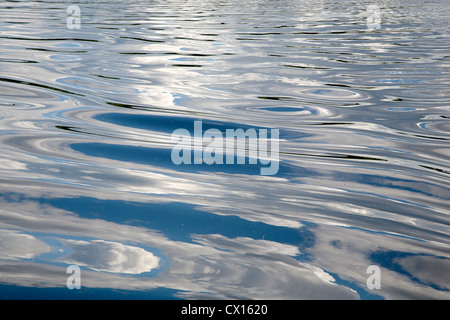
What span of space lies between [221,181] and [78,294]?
3.67 ft

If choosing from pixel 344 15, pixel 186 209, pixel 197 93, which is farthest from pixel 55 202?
pixel 344 15

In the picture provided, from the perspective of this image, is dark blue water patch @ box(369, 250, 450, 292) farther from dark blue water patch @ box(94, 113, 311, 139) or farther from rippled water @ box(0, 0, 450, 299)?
dark blue water patch @ box(94, 113, 311, 139)

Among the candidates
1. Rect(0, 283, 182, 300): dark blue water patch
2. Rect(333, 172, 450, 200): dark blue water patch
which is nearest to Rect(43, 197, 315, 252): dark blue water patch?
Rect(0, 283, 182, 300): dark blue water patch

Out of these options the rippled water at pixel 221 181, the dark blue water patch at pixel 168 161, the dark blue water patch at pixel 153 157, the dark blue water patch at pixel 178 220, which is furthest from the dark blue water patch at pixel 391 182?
the dark blue water patch at pixel 178 220

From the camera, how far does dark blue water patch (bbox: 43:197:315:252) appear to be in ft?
6.29

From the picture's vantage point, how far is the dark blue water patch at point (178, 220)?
1917 millimetres

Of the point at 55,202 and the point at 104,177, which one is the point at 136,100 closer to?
the point at 104,177

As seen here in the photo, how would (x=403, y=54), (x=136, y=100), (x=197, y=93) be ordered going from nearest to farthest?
(x=136, y=100), (x=197, y=93), (x=403, y=54)

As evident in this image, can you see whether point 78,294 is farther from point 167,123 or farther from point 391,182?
point 167,123

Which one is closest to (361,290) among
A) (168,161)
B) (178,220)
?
(178,220)

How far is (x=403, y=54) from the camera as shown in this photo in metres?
6.87

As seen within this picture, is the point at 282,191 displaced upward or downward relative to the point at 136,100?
downward

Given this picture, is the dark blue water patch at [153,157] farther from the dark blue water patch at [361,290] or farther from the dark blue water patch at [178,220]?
the dark blue water patch at [361,290]

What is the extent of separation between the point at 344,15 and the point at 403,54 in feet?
20.3
